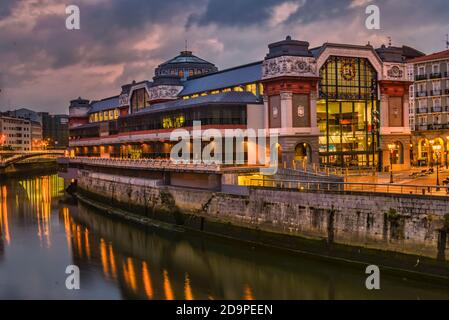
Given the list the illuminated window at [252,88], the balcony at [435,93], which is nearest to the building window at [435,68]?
the balcony at [435,93]

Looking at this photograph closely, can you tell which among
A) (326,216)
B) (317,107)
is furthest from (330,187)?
(317,107)

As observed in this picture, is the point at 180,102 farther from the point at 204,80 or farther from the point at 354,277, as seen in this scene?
the point at 354,277

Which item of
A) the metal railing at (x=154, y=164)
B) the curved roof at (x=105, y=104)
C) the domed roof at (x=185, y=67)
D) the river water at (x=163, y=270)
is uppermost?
the domed roof at (x=185, y=67)

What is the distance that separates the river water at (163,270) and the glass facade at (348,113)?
Result: 2639cm

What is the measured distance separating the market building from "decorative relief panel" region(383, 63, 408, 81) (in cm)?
14

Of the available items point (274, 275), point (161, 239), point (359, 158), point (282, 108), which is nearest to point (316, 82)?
point (282, 108)

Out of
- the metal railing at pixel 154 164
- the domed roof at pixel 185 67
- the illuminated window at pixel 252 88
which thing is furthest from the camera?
the domed roof at pixel 185 67

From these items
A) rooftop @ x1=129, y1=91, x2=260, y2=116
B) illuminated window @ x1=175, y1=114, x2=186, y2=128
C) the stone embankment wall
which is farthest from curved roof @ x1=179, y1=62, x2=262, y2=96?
the stone embankment wall

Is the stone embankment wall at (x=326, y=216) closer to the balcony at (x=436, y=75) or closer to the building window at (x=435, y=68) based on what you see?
the balcony at (x=436, y=75)

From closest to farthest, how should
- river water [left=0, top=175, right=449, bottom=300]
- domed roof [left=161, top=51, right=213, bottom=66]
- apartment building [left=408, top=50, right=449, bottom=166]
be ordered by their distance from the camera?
river water [left=0, top=175, right=449, bottom=300] < apartment building [left=408, top=50, right=449, bottom=166] < domed roof [left=161, top=51, right=213, bottom=66]

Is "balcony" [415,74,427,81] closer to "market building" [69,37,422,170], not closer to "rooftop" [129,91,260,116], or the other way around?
"market building" [69,37,422,170]

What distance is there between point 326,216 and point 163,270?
563 inches

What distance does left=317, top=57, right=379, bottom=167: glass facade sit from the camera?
236 ft

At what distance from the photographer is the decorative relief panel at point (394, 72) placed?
7450 centimetres
